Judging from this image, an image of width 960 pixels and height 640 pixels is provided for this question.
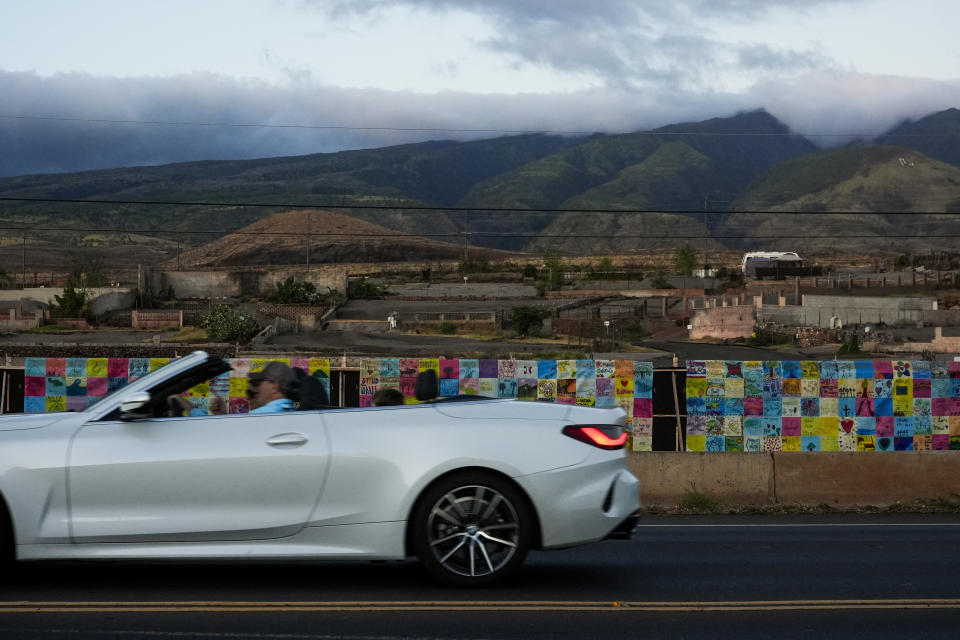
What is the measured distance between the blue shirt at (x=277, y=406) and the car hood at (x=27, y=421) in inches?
51.1

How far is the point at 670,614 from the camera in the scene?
7801mm

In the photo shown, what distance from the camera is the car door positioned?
8.05 metres

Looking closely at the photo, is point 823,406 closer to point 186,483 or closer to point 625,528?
point 625,528

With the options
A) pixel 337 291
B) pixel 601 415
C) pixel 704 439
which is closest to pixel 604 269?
pixel 337 291

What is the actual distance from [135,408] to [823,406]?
12633 mm

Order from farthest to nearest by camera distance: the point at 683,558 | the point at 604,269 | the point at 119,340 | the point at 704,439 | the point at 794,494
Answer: the point at 604,269 < the point at 119,340 < the point at 704,439 < the point at 794,494 < the point at 683,558

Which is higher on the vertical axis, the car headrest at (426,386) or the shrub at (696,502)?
the car headrest at (426,386)

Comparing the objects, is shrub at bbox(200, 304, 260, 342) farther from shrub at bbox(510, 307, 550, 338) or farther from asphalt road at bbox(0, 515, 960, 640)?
asphalt road at bbox(0, 515, 960, 640)

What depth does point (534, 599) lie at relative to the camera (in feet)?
26.7

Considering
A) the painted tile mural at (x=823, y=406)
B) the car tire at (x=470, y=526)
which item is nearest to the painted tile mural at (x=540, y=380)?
the painted tile mural at (x=823, y=406)

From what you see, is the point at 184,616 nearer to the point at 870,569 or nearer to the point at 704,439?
the point at 870,569

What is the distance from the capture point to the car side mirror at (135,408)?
8.16 meters

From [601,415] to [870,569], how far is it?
2.84 metres

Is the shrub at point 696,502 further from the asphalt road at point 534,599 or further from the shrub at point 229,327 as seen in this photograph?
the shrub at point 229,327
